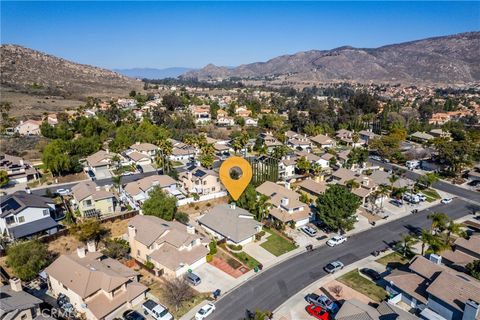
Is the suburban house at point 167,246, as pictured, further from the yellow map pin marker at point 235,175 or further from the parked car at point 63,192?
the parked car at point 63,192

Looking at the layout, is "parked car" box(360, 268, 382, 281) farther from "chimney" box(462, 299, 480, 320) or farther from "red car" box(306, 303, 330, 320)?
"chimney" box(462, 299, 480, 320)

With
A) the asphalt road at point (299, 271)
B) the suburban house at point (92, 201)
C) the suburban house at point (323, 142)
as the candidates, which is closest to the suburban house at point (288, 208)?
the asphalt road at point (299, 271)

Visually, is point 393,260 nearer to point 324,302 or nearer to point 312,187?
point 324,302

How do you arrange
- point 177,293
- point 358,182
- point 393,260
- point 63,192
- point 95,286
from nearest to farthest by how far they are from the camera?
point 95,286 < point 177,293 < point 393,260 < point 63,192 < point 358,182

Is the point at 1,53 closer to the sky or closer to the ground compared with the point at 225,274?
closer to the sky

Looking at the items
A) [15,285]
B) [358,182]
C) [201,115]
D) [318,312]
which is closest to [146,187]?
[15,285]

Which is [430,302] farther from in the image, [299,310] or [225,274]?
[225,274]

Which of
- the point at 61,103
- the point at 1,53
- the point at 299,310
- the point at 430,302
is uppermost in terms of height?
the point at 1,53

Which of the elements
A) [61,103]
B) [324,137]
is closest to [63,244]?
[324,137]
